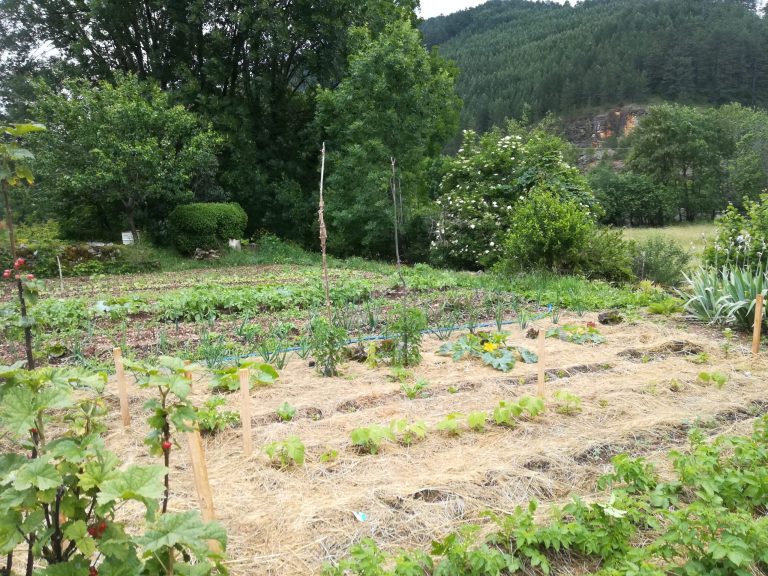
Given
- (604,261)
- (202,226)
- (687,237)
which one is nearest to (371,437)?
(604,261)

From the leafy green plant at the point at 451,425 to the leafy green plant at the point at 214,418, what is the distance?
4.10 ft

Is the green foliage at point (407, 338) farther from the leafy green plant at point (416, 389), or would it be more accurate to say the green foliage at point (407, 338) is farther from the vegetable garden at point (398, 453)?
the leafy green plant at point (416, 389)

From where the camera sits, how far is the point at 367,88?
14.8 m

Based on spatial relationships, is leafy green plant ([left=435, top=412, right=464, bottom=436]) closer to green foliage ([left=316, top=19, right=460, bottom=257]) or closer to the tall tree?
green foliage ([left=316, top=19, right=460, bottom=257])

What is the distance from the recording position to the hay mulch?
2164mm

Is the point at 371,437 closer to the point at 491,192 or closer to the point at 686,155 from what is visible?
the point at 491,192

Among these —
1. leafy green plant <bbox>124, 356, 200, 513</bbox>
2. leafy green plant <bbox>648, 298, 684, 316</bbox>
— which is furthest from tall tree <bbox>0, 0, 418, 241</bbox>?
leafy green plant <bbox>124, 356, 200, 513</bbox>

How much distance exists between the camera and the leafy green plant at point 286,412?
3262mm

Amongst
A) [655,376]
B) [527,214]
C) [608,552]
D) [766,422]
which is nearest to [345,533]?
[608,552]

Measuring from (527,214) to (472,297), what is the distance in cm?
295

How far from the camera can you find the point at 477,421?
300 centimetres

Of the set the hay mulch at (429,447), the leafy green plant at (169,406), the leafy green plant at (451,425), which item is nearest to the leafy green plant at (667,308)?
the hay mulch at (429,447)

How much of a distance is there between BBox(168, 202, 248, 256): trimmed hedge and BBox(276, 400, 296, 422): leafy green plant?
12533mm

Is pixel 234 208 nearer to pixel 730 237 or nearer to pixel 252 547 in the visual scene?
pixel 730 237
